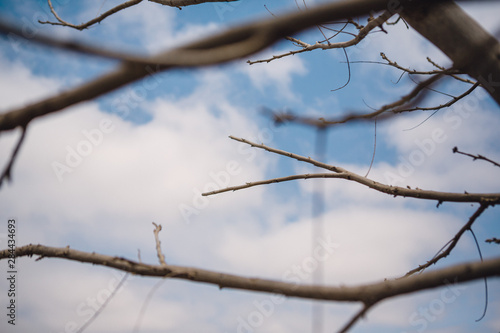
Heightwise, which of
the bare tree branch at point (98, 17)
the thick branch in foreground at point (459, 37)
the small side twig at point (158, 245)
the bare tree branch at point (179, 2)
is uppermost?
the thick branch in foreground at point (459, 37)

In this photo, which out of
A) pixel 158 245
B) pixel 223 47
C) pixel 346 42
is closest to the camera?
pixel 223 47

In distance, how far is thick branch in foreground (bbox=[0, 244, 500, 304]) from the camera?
903 mm

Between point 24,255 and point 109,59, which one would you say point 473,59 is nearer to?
point 109,59

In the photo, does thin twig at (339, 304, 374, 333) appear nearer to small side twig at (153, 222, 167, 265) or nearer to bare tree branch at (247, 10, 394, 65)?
small side twig at (153, 222, 167, 265)

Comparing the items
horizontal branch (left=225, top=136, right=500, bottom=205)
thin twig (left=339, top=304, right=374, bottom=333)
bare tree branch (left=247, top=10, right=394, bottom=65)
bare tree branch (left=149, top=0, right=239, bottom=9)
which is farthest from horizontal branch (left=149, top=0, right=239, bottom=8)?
thin twig (left=339, top=304, right=374, bottom=333)

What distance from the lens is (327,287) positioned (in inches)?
38.5

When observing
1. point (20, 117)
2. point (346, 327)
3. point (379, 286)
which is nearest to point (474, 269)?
point (379, 286)

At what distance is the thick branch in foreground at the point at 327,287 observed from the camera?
35.6 inches

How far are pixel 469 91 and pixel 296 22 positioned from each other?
198cm

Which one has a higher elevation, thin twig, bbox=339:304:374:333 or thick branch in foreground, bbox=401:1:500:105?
thick branch in foreground, bbox=401:1:500:105

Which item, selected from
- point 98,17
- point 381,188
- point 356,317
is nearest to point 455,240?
point 381,188

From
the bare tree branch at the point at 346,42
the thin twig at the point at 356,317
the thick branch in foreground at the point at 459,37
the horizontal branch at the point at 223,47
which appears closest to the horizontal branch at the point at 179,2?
the bare tree branch at the point at 346,42

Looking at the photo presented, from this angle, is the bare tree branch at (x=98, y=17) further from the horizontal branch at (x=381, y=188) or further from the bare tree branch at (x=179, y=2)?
the horizontal branch at (x=381, y=188)

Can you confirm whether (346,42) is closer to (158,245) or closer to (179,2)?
(179,2)
